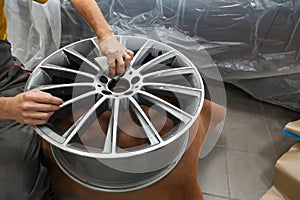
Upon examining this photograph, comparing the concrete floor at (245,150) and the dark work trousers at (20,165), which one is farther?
the concrete floor at (245,150)

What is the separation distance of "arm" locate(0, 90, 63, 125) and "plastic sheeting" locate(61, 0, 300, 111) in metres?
0.54

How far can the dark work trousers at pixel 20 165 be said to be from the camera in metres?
0.65

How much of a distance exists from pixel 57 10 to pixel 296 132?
3.13 ft

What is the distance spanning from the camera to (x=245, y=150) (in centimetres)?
Result: 109

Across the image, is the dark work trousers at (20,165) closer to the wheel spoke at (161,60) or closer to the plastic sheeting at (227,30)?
the wheel spoke at (161,60)

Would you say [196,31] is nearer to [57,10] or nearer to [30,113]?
[57,10]

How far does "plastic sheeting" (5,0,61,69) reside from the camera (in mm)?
1044

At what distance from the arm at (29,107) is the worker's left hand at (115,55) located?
0.63 ft

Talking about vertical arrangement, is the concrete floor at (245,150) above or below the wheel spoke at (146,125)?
below

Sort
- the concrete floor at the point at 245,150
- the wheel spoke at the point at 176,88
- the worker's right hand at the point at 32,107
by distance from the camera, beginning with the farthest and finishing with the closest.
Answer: the concrete floor at the point at 245,150 → the wheel spoke at the point at 176,88 → the worker's right hand at the point at 32,107

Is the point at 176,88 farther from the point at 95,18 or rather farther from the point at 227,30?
the point at 227,30

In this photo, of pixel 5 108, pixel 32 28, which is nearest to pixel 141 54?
pixel 5 108

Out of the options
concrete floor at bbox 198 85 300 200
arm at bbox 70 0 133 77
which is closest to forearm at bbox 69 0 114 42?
arm at bbox 70 0 133 77

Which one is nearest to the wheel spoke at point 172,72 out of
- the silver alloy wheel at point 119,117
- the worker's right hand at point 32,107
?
the silver alloy wheel at point 119,117
